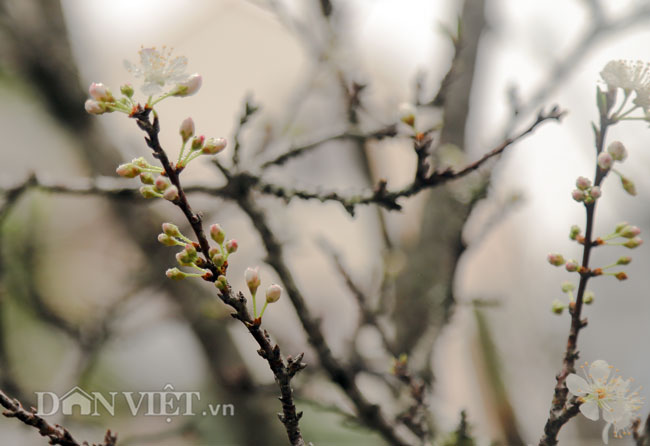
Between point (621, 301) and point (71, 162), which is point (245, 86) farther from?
point (621, 301)

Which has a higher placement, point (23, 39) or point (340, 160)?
point (340, 160)

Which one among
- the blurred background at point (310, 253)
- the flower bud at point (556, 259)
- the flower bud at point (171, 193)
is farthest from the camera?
the blurred background at point (310, 253)

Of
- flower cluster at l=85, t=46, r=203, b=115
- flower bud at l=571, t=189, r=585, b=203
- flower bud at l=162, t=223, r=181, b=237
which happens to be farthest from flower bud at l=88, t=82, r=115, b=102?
flower bud at l=571, t=189, r=585, b=203

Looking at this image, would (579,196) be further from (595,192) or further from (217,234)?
(217,234)

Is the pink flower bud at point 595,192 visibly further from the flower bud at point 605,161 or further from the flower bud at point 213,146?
the flower bud at point 213,146

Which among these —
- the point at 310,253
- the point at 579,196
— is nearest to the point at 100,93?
the point at 579,196

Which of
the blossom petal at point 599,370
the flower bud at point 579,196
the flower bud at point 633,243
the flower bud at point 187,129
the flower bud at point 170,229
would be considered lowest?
the blossom petal at point 599,370

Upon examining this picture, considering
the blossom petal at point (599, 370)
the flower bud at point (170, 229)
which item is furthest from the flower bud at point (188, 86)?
the blossom petal at point (599, 370)

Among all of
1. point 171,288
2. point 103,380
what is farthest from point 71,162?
point 103,380
